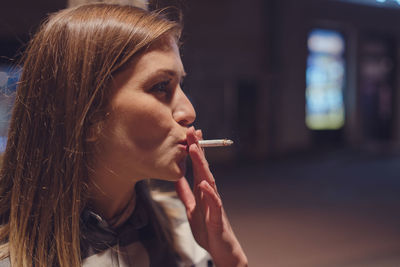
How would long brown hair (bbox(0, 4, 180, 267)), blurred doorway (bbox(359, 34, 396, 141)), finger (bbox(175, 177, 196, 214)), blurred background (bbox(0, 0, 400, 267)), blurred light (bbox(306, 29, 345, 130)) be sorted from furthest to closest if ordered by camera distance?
blurred doorway (bbox(359, 34, 396, 141))
blurred light (bbox(306, 29, 345, 130))
blurred background (bbox(0, 0, 400, 267))
finger (bbox(175, 177, 196, 214))
long brown hair (bbox(0, 4, 180, 267))

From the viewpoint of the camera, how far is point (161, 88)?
1039 millimetres

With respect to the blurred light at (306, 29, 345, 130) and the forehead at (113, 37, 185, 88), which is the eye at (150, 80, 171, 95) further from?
the blurred light at (306, 29, 345, 130)

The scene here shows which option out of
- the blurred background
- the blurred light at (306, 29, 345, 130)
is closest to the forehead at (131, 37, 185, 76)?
the blurred background

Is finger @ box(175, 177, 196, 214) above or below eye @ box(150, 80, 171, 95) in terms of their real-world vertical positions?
below

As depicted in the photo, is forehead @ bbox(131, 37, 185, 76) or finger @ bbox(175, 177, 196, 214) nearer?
forehead @ bbox(131, 37, 185, 76)

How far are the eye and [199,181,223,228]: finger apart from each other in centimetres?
26

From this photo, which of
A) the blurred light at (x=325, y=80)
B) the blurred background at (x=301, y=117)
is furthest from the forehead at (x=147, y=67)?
the blurred light at (x=325, y=80)

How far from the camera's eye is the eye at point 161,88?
3.36ft

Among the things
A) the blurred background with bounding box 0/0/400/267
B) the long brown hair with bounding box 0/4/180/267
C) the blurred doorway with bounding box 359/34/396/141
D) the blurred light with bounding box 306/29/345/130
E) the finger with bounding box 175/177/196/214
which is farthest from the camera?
the blurred doorway with bounding box 359/34/396/141

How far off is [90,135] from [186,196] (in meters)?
0.37

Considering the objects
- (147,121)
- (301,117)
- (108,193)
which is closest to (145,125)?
(147,121)

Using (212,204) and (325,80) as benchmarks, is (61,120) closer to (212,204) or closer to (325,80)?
(212,204)

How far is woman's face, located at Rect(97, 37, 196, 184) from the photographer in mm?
997

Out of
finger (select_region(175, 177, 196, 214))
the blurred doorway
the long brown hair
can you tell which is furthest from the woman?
the blurred doorway
